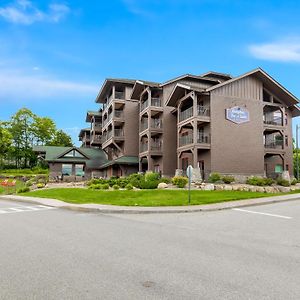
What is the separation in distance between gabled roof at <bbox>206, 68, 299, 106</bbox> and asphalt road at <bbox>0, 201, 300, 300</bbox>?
957 inches

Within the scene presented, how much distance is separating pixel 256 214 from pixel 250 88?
72.2ft

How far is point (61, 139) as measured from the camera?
77.9 m

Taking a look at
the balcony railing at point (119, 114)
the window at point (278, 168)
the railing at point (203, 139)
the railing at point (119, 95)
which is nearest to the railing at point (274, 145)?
the window at point (278, 168)

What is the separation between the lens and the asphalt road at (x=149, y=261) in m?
4.96

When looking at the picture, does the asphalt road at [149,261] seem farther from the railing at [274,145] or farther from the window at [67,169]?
the window at [67,169]

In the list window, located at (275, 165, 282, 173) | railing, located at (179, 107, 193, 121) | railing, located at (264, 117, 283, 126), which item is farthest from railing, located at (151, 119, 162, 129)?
window, located at (275, 165, 282, 173)

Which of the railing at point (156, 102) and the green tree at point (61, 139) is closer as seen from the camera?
the railing at point (156, 102)

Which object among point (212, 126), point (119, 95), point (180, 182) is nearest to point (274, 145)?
point (212, 126)

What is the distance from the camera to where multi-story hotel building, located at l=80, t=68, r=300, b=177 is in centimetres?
3180

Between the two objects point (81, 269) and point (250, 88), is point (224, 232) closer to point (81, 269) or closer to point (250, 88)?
point (81, 269)

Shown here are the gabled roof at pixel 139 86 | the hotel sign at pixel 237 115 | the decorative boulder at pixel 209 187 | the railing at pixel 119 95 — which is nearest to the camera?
the decorative boulder at pixel 209 187

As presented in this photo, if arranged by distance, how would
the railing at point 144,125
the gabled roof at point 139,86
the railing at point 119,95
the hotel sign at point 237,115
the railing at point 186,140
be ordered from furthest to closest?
the railing at point 119,95, the railing at point 144,125, the gabled roof at point 139,86, the railing at point 186,140, the hotel sign at point 237,115

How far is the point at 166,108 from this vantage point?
130 feet

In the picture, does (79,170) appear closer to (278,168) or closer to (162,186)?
(162,186)
